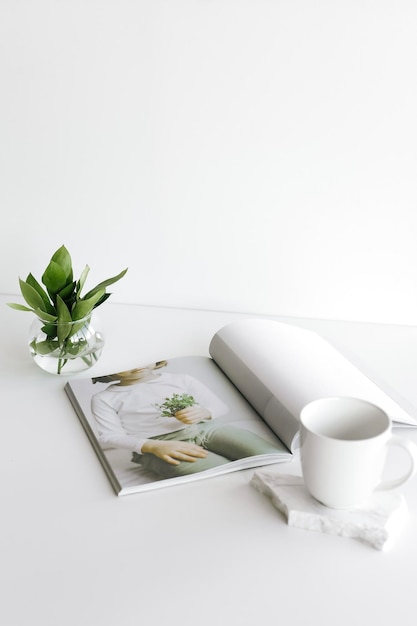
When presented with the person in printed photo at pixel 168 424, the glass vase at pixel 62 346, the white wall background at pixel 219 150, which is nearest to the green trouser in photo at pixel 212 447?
the person in printed photo at pixel 168 424

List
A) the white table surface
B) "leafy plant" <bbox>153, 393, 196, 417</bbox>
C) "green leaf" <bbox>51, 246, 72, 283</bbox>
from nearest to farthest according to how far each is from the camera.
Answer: the white table surface < "leafy plant" <bbox>153, 393, 196, 417</bbox> < "green leaf" <bbox>51, 246, 72, 283</bbox>

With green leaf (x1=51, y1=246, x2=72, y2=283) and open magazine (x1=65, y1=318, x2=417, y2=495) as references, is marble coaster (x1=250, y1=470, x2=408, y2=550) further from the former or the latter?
green leaf (x1=51, y1=246, x2=72, y2=283)

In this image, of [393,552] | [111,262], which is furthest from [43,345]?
[393,552]

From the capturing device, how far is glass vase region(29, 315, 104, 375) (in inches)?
38.3

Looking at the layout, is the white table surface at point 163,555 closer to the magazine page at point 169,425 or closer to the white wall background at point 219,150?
the magazine page at point 169,425

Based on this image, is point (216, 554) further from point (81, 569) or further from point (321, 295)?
point (321, 295)

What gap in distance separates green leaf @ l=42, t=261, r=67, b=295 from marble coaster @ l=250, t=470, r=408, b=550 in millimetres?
397

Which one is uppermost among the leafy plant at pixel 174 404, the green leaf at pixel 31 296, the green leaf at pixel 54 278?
the green leaf at pixel 54 278

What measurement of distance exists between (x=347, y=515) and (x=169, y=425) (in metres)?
0.24

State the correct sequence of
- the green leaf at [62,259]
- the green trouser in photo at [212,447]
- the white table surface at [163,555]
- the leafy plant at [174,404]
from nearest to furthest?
the white table surface at [163,555] → the green trouser in photo at [212,447] → the leafy plant at [174,404] → the green leaf at [62,259]

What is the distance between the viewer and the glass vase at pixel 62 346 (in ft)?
3.19

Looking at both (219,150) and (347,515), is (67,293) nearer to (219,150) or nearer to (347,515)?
(219,150)

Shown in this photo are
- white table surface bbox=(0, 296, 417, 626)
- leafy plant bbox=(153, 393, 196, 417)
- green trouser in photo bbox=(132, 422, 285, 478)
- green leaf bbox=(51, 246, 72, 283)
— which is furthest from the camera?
green leaf bbox=(51, 246, 72, 283)

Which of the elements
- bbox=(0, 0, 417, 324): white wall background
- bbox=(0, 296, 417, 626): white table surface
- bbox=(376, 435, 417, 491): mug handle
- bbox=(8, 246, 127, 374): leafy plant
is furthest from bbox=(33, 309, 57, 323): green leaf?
bbox=(376, 435, 417, 491): mug handle
